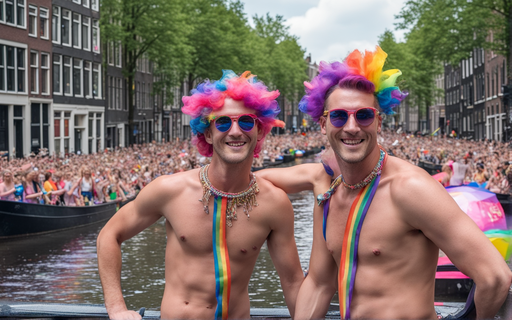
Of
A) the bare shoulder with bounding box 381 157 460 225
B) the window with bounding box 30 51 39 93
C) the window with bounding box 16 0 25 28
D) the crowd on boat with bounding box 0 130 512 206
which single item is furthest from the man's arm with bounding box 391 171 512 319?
the window with bounding box 30 51 39 93

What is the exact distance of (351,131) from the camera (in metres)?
3.56

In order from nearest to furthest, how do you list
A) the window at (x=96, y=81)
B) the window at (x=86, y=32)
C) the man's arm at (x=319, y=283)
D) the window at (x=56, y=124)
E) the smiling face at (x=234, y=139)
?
the man's arm at (x=319, y=283) → the smiling face at (x=234, y=139) → the window at (x=56, y=124) → the window at (x=86, y=32) → the window at (x=96, y=81)

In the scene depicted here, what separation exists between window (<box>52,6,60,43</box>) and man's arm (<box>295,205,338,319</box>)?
129 feet

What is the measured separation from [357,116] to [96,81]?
150 feet

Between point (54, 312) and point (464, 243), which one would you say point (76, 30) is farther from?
point (464, 243)

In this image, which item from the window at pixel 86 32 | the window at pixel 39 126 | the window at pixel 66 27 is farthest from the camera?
the window at pixel 86 32

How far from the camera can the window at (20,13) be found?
35.3 m

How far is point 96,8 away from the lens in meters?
46.0

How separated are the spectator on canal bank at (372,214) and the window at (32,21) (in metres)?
35.6

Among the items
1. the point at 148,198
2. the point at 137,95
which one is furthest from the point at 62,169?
the point at 137,95

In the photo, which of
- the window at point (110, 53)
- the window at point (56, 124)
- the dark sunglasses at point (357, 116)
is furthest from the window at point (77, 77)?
the dark sunglasses at point (357, 116)

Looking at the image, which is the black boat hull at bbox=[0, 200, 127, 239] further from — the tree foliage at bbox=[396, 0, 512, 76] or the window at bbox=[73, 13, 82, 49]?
the window at bbox=[73, 13, 82, 49]

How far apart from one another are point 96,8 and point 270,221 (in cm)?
4392

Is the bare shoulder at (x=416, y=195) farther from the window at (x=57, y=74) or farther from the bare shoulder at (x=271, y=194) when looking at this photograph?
the window at (x=57, y=74)
